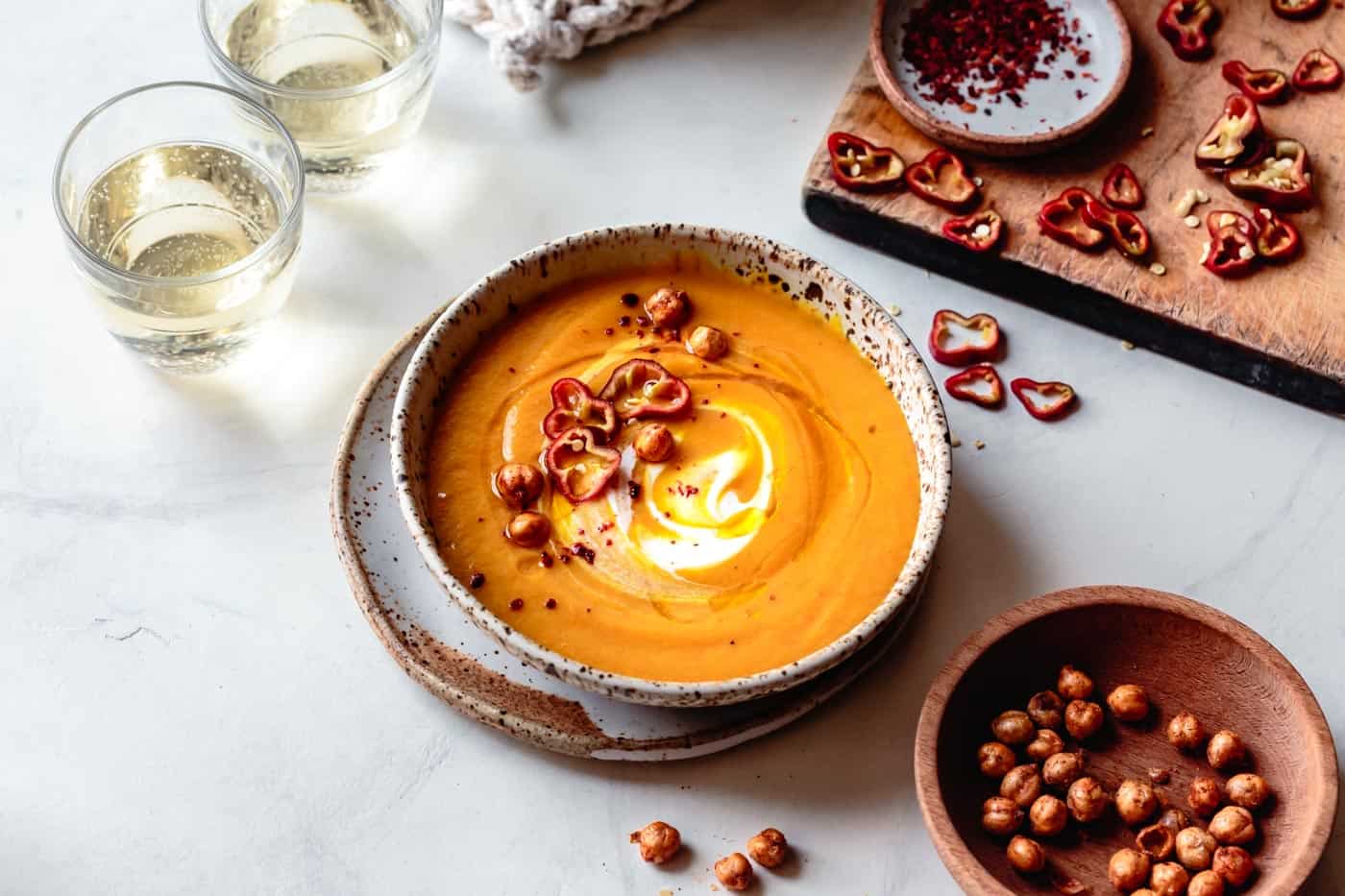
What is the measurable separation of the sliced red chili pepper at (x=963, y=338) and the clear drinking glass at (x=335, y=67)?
881mm

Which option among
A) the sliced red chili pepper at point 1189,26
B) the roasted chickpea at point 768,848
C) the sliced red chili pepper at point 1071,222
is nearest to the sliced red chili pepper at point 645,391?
the roasted chickpea at point 768,848

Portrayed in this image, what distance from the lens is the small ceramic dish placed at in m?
2.60

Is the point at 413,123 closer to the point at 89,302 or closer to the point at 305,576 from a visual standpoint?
the point at 89,302

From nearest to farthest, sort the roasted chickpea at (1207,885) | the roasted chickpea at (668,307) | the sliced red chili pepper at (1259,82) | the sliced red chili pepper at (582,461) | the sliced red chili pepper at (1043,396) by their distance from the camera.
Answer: the roasted chickpea at (1207,885)
the sliced red chili pepper at (582,461)
the roasted chickpea at (668,307)
the sliced red chili pepper at (1043,396)
the sliced red chili pepper at (1259,82)

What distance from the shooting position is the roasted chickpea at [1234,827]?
2008 mm

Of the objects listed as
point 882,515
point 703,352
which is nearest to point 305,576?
point 703,352

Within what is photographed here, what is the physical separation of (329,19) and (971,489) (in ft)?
4.14

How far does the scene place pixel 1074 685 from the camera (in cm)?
213

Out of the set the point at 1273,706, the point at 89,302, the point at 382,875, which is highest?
the point at 1273,706

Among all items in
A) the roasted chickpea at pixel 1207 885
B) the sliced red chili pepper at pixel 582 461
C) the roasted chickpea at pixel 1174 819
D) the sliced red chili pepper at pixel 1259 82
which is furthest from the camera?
the sliced red chili pepper at pixel 1259 82

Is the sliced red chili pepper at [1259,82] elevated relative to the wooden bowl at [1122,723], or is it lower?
elevated

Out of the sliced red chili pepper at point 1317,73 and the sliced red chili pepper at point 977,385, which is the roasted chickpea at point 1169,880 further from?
the sliced red chili pepper at point 1317,73

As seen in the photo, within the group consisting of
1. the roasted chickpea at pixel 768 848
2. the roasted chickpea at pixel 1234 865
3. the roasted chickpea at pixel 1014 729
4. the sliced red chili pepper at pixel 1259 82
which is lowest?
the roasted chickpea at pixel 768 848

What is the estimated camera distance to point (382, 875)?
6.86 feet
